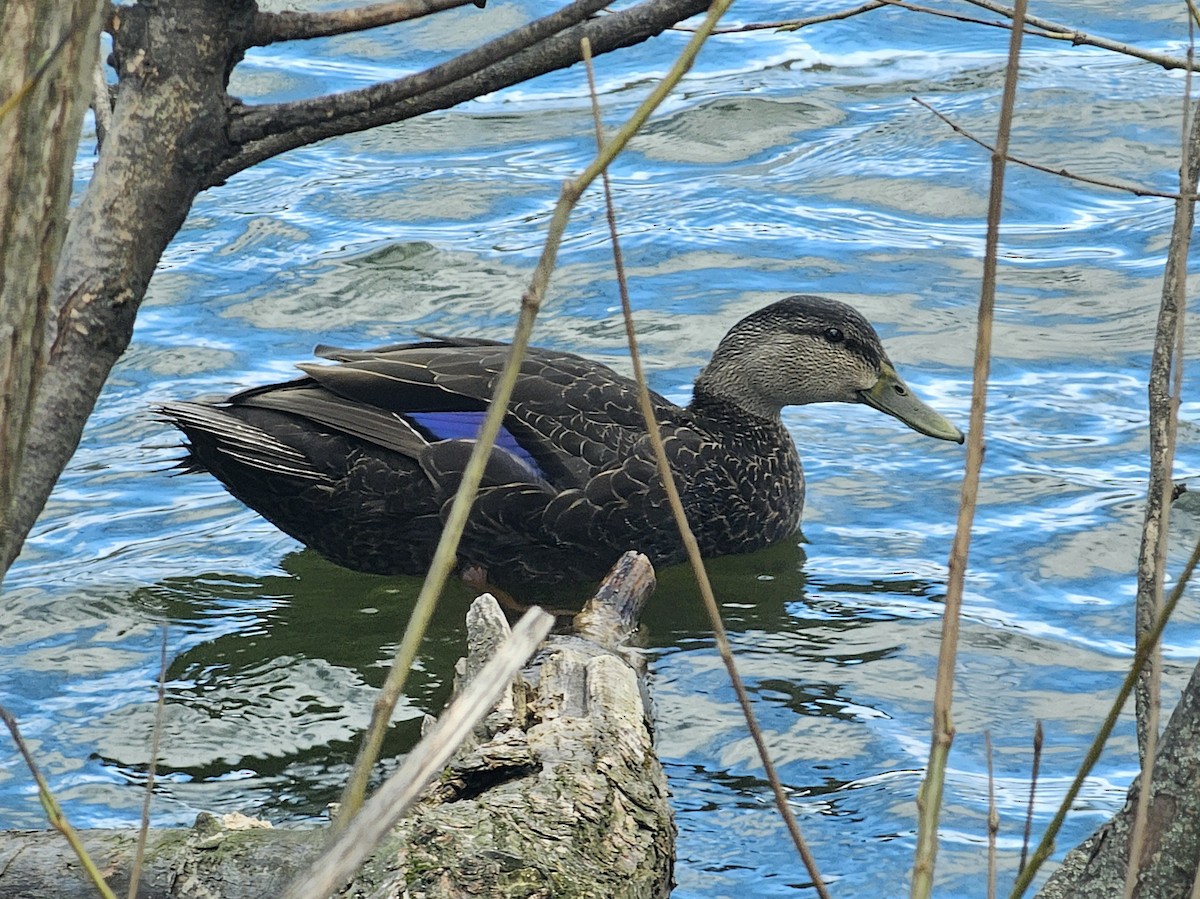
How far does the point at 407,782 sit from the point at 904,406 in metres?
5.67

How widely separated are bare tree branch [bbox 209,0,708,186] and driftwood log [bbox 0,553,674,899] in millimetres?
1204

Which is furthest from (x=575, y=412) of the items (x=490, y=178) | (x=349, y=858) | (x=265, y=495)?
(x=349, y=858)

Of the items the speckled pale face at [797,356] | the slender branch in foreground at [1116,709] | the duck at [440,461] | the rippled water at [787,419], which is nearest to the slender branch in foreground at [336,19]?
the slender branch in foreground at [1116,709]

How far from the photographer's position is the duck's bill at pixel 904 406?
21.8 ft

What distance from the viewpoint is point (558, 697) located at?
152 inches

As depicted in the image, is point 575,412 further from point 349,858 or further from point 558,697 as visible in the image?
point 349,858

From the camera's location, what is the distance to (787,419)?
25.7ft

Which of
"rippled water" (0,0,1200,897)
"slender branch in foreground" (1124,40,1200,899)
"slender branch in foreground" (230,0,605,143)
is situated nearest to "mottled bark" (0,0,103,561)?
"slender branch in foreground" (230,0,605,143)

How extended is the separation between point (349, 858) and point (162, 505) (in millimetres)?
5935

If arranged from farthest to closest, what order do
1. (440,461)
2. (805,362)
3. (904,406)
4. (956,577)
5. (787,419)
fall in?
(787,419)
(805,362)
(904,406)
(440,461)
(956,577)

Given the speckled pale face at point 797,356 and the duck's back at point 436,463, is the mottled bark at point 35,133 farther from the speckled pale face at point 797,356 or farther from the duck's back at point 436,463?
the speckled pale face at point 797,356

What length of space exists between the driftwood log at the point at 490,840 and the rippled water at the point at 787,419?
909 millimetres

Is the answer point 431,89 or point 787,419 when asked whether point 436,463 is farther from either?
point 431,89

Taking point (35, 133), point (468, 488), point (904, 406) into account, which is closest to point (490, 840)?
point (468, 488)
